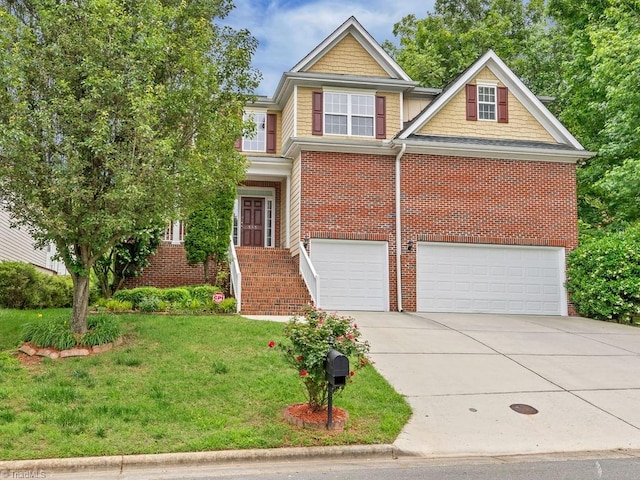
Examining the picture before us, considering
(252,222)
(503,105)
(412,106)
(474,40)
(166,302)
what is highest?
(474,40)

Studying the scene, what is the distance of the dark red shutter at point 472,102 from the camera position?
1627 cm

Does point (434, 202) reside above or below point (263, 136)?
below

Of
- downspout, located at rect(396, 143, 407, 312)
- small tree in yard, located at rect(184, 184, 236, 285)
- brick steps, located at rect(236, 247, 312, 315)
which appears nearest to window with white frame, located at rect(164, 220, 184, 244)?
small tree in yard, located at rect(184, 184, 236, 285)

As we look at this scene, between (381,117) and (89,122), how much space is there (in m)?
10.4

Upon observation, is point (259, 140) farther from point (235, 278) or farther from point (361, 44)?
point (235, 278)

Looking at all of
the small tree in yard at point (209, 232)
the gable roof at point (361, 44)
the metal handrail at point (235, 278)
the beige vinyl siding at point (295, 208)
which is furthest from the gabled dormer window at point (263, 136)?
the metal handrail at point (235, 278)

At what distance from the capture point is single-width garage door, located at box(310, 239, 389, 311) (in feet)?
48.2

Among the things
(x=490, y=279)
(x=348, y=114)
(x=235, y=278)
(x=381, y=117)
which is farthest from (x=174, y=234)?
(x=490, y=279)

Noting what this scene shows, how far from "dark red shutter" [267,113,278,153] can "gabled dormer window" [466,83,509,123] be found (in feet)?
21.2

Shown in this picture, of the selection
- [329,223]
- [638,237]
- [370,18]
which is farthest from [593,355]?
[370,18]

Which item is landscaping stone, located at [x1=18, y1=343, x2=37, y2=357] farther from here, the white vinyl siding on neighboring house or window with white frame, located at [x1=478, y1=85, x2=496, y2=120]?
window with white frame, located at [x1=478, y1=85, x2=496, y2=120]

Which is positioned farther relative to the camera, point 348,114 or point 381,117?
point 381,117

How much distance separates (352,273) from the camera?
48.7 ft

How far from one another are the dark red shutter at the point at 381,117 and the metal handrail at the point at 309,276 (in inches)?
183
